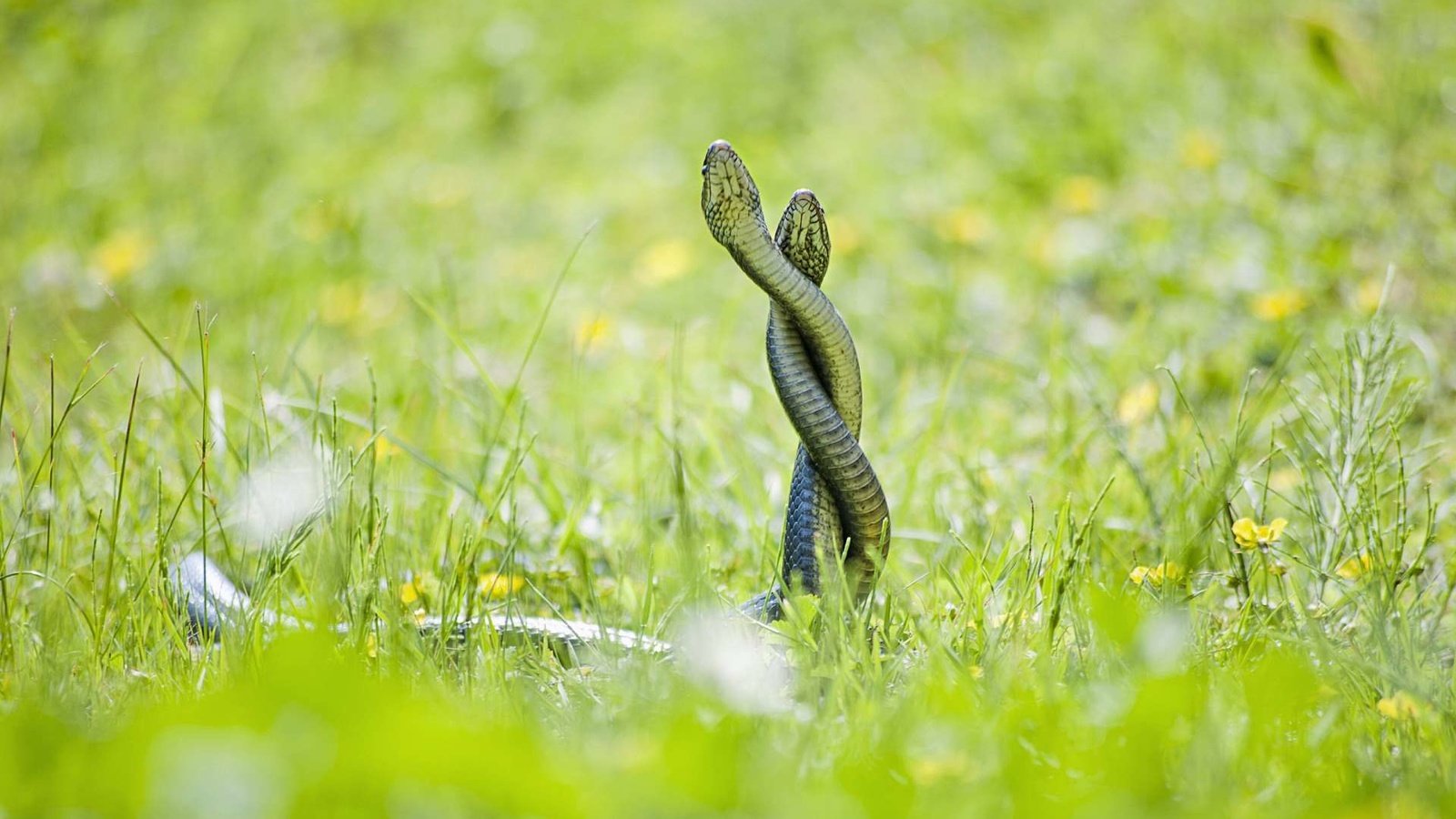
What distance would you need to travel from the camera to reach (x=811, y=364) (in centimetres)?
191

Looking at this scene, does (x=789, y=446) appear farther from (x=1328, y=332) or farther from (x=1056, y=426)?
(x=1328, y=332)

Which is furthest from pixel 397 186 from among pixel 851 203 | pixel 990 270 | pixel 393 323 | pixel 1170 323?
pixel 1170 323

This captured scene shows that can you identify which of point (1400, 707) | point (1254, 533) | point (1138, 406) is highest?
point (1138, 406)

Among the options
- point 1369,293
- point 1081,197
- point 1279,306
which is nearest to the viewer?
point 1279,306

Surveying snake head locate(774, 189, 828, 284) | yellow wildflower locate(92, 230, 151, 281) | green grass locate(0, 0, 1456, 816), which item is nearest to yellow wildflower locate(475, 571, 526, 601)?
green grass locate(0, 0, 1456, 816)

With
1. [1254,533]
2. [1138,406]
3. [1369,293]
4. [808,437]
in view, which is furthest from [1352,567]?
[1369,293]

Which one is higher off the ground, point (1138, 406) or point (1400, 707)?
point (1138, 406)

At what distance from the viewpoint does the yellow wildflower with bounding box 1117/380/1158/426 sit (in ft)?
9.91

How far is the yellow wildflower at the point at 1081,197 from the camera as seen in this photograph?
461cm

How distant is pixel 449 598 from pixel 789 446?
1.45 m

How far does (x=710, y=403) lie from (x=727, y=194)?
1734 mm

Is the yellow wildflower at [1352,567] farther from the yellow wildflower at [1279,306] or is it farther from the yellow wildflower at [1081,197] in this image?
the yellow wildflower at [1081,197]

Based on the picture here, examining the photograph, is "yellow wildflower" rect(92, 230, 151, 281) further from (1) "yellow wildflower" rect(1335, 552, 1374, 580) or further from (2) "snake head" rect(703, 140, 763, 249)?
(1) "yellow wildflower" rect(1335, 552, 1374, 580)

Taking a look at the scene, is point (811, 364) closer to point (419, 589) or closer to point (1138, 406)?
point (419, 589)
